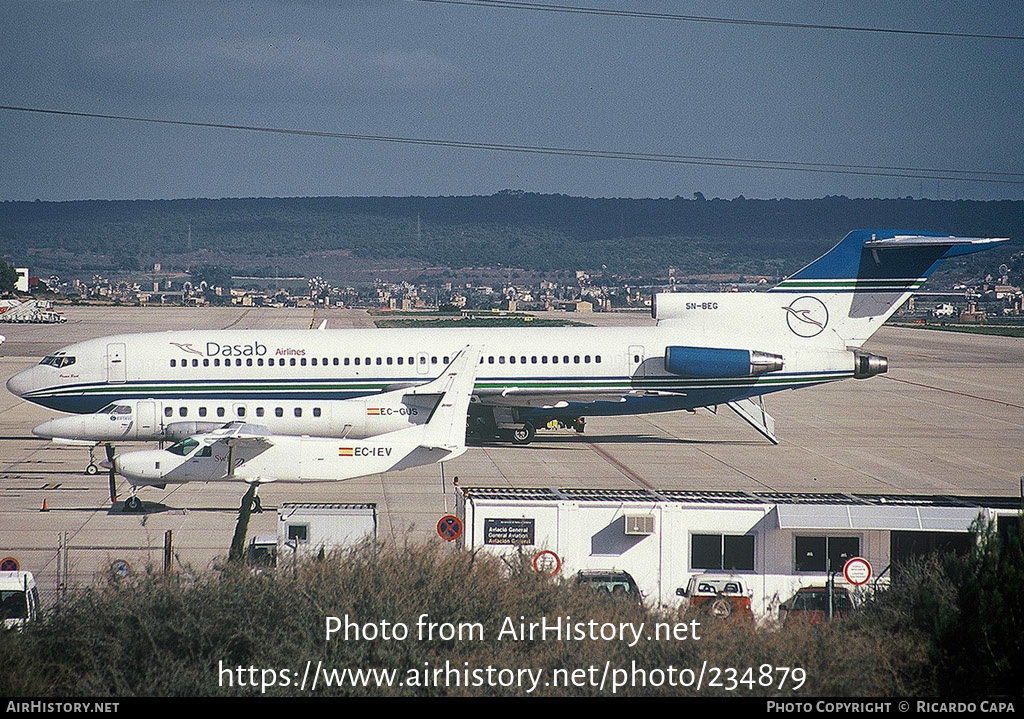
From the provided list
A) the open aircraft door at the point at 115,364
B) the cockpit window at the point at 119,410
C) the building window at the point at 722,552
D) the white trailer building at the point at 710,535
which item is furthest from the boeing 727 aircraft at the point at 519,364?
the building window at the point at 722,552

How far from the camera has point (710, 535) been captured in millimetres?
17828

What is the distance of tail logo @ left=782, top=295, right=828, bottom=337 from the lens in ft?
113

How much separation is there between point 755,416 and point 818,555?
17929 millimetres

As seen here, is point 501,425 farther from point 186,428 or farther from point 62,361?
point 62,361

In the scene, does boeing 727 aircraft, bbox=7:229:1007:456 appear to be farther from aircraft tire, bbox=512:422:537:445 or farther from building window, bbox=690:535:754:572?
building window, bbox=690:535:754:572

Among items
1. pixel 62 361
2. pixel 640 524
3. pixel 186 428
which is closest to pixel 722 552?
pixel 640 524

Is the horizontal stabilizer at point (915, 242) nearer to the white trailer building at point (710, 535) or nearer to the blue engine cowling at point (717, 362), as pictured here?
the blue engine cowling at point (717, 362)

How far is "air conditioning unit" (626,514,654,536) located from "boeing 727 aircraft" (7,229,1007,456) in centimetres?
1550

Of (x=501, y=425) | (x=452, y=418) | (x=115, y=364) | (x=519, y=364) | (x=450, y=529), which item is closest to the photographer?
(x=450, y=529)

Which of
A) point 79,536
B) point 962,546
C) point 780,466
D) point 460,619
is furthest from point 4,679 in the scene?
point 780,466

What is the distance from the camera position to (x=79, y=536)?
2103cm

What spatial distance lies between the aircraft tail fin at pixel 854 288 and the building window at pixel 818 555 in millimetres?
17605
